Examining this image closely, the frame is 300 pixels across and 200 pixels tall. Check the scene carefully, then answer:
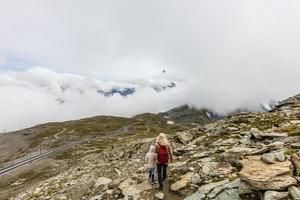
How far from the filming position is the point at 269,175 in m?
18.5

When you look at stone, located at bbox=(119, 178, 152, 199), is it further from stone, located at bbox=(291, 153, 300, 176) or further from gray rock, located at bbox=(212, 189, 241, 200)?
stone, located at bbox=(291, 153, 300, 176)

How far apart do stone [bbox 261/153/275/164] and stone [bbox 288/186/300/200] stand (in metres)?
2.41

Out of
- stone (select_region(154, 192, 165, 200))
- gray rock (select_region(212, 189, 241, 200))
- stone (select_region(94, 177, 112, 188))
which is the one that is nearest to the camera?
gray rock (select_region(212, 189, 241, 200))

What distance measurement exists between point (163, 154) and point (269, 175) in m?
6.56

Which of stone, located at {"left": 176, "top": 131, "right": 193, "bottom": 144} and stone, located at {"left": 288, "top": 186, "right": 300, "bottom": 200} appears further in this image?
stone, located at {"left": 176, "top": 131, "right": 193, "bottom": 144}

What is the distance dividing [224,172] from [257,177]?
13.4 ft

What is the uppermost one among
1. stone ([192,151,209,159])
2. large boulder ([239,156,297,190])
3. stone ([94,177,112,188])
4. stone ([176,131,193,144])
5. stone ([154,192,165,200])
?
stone ([176,131,193,144])

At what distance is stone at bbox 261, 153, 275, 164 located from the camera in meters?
20.0

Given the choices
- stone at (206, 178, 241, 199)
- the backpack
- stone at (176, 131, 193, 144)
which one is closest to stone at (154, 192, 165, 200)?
the backpack

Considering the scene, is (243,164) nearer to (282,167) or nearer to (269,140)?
(282,167)

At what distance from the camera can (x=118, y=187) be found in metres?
26.2

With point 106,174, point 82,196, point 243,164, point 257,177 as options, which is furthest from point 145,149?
point 257,177

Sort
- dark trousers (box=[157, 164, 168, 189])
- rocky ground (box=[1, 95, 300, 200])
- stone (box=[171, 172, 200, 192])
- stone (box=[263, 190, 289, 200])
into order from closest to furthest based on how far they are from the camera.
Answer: stone (box=[263, 190, 289, 200]) < rocky ground (box=[1, 95, 300, 200]) < stone (box=[171, 172, 200, 192]) < dark trousers (box=[157, 164, 168, 189])

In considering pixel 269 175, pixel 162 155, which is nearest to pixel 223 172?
pixel 162 155
